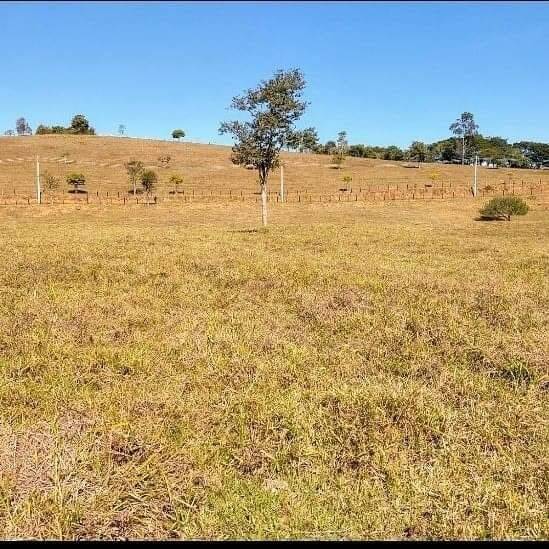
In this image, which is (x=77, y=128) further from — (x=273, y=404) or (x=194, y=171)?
(x=273, y=404)

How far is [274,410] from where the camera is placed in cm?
527

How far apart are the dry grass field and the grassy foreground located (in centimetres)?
5489

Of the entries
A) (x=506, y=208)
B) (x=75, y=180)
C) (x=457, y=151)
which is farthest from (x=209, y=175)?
(x=457, y=151)

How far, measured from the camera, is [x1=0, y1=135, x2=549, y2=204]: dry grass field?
7150cm

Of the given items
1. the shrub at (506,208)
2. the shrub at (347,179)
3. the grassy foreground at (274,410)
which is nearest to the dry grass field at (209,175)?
the shrub at (347,179)

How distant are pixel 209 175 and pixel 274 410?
94.3 m

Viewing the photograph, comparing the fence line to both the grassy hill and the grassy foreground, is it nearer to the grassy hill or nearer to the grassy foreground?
the grassy hill

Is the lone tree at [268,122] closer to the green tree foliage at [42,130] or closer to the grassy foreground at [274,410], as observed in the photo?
the grassy foreground at [274,410]

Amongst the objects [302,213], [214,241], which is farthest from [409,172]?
[214,241]

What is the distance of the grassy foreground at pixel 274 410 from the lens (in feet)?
11.8

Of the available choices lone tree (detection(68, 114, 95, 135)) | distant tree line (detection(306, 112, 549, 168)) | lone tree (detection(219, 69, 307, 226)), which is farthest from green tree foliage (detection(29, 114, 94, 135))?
lone tree (detection(219, 69, 307, 226))

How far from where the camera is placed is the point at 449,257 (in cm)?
1812

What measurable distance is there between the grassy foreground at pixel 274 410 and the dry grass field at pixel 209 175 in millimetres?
54887

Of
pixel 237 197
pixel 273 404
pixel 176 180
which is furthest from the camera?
pixel 176 180
